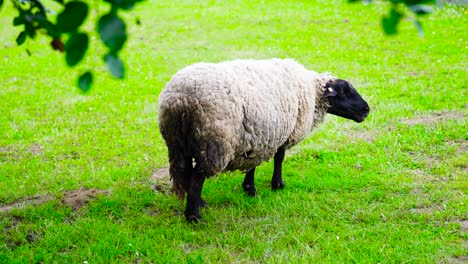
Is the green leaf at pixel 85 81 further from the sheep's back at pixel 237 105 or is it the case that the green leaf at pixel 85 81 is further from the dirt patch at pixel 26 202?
the dirt patch at pixel 26 202

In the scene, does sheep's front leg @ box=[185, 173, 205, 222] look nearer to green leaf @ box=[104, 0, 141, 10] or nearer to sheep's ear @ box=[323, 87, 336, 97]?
sheep's ear @ box=[323, 87, 336, 97]

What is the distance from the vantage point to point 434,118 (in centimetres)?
930

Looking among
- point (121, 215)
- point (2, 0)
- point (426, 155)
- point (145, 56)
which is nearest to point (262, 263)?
point (121, 215)

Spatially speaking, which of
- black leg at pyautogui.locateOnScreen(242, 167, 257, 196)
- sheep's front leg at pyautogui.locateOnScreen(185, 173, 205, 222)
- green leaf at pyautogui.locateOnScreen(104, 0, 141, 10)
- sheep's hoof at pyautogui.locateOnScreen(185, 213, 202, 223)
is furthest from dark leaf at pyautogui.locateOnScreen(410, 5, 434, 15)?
black leg at pyautogui.locateOnScreen(242, 167, 257, 196)

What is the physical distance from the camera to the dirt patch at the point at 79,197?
644 centimetres

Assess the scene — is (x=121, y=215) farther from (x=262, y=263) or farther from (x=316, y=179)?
(x=316, y=179)

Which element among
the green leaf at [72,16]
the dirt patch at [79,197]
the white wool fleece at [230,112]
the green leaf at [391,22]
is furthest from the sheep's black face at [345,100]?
the green leaf at [72,16]

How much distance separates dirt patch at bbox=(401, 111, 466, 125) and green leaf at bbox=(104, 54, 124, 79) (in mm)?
8161

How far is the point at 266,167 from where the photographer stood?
7.69 metres

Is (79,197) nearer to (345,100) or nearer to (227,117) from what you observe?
(227,117)

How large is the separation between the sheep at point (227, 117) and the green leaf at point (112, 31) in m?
3.69

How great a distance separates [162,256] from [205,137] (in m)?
1.23

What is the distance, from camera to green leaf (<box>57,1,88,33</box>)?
5.59 feet

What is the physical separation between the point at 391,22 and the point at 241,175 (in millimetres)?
5734
